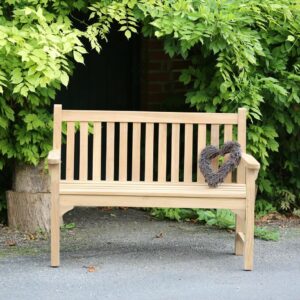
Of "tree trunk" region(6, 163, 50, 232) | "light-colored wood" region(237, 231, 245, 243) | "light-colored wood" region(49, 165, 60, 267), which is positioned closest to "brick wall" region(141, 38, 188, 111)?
"tree trunk" region(6, 163, 50, 232)

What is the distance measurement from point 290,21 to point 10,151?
100 inches

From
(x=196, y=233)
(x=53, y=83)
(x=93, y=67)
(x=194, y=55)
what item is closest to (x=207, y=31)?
(x=194, y=55)

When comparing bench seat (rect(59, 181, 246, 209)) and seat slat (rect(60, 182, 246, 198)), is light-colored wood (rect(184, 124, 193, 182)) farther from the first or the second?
bench seat (rect(59, 181, 246, 209))

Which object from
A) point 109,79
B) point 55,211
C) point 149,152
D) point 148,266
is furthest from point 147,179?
point 109,79

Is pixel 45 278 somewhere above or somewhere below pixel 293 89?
below

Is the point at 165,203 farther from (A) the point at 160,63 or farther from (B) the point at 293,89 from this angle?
(A) the point at 160,63

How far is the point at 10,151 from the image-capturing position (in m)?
6.28

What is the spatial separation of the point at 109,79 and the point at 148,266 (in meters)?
3.22

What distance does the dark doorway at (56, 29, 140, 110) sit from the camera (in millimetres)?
8070

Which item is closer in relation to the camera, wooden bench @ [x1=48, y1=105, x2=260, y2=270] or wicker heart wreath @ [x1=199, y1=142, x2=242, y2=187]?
wooden bench @ [x1=48, y1=105, x2=260, y2=270]

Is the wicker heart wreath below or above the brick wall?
below

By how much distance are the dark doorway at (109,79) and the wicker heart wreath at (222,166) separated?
8.45 feet

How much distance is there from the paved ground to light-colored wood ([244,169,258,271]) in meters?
0.11

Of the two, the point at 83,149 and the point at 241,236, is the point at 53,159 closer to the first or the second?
the point at 83,149
